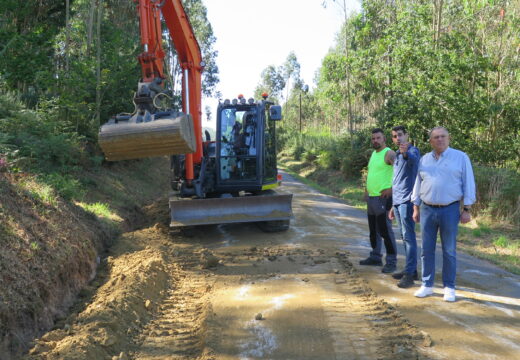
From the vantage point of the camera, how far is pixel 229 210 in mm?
8570

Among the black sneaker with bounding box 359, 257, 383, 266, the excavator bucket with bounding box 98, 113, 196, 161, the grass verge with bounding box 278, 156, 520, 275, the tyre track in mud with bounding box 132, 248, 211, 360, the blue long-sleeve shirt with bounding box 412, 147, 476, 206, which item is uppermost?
the excavator bucket with bounding box 98, 113, 196, 161

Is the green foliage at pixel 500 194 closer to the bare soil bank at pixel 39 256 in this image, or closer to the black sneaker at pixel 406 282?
the black sneaker at pixel 406 282

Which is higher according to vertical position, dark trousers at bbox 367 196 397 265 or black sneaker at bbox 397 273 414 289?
dark trousers at bbox 367 196 397 265

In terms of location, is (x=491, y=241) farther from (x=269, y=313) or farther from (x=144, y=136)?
(x=144, y=136)

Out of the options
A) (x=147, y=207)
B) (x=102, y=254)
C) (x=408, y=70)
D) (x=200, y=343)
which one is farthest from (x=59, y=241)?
(x=408, y=70)

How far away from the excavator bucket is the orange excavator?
24 mm

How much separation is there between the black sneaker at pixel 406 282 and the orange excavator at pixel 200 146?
350 centimetres

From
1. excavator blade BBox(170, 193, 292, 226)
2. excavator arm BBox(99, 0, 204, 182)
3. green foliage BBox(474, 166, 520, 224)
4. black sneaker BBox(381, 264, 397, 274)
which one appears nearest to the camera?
black sneaker BBox(381, 264, 397, 274)

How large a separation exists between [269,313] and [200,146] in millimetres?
5212

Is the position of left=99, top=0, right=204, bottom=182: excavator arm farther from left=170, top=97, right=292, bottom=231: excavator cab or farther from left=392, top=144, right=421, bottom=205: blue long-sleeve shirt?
left=392, top=144, right=421, bottom=205: blue long-sleeve shirt

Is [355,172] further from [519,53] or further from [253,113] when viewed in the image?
[253,113]

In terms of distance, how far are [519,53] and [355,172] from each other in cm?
898

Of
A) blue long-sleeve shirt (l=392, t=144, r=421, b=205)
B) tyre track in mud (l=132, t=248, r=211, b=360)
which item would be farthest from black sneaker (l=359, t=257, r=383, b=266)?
tyre track in mud (l=132, t=248, r=211, b=360)

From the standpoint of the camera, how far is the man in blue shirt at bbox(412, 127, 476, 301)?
4777 millimetres
